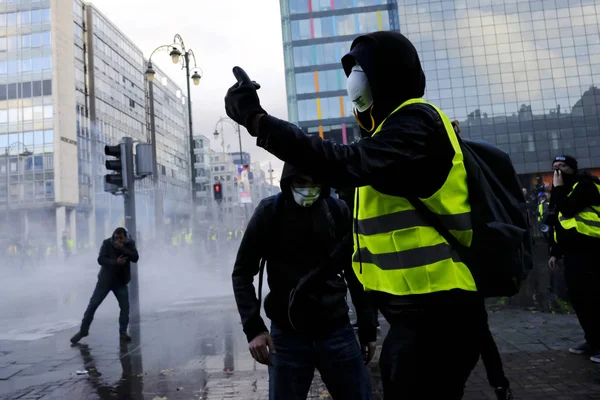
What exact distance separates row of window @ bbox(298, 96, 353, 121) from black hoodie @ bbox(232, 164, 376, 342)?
5494 centimetres

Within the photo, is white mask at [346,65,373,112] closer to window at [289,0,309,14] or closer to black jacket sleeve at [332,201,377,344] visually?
black jacket sleeve at [332,201,377,344]

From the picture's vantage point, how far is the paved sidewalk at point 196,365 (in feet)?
15.7

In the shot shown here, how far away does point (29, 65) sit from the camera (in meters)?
58.9

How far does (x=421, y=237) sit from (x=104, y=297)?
7.35m

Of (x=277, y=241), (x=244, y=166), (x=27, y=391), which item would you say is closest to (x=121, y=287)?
(x=27, y=391)

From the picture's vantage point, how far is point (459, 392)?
174 cm

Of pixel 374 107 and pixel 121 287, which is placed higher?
pixel 374 107

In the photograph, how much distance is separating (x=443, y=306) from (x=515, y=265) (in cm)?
27

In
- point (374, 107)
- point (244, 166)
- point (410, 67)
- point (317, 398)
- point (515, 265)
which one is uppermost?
point (244, 166)

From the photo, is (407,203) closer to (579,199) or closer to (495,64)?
(579,199)

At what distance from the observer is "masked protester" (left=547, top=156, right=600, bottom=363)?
17.2 ft

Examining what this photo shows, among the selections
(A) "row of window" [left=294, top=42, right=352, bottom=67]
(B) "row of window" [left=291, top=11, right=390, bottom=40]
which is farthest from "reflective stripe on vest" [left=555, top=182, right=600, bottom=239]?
(B) "row of window" [left=291, top=11, right=390, bottom=40]

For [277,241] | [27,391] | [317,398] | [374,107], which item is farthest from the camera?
[27,391]

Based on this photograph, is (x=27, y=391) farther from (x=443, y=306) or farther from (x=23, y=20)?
(x=23, y=20)
